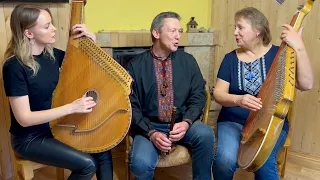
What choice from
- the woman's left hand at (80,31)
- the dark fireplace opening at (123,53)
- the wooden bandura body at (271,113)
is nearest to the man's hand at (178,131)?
the wooden bandura body at (271,113)

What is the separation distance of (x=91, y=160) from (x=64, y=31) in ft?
3.29

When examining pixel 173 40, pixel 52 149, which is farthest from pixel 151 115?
pixel 52 149

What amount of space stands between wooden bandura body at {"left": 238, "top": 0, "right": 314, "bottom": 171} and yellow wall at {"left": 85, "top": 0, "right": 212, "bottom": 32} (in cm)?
134

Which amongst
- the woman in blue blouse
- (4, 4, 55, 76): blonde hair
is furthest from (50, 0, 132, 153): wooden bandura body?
the woman in blue blouse

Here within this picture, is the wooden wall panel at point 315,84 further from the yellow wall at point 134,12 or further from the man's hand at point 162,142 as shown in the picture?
the man's hand at point 162,142

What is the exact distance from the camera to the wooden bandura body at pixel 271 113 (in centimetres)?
129

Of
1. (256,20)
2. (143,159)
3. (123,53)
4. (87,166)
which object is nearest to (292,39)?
(256,20)

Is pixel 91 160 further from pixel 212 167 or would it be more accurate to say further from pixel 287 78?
pixel 287 78

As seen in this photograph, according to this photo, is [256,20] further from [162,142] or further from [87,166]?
[87,166]

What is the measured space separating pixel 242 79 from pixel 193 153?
19.0 inches

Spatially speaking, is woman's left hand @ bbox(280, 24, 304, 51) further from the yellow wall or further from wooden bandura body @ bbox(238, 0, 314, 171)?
the yellow wall

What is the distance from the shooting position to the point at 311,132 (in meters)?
2.32

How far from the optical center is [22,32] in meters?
1.47

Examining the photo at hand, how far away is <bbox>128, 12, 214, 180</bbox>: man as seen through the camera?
5.46 ft
